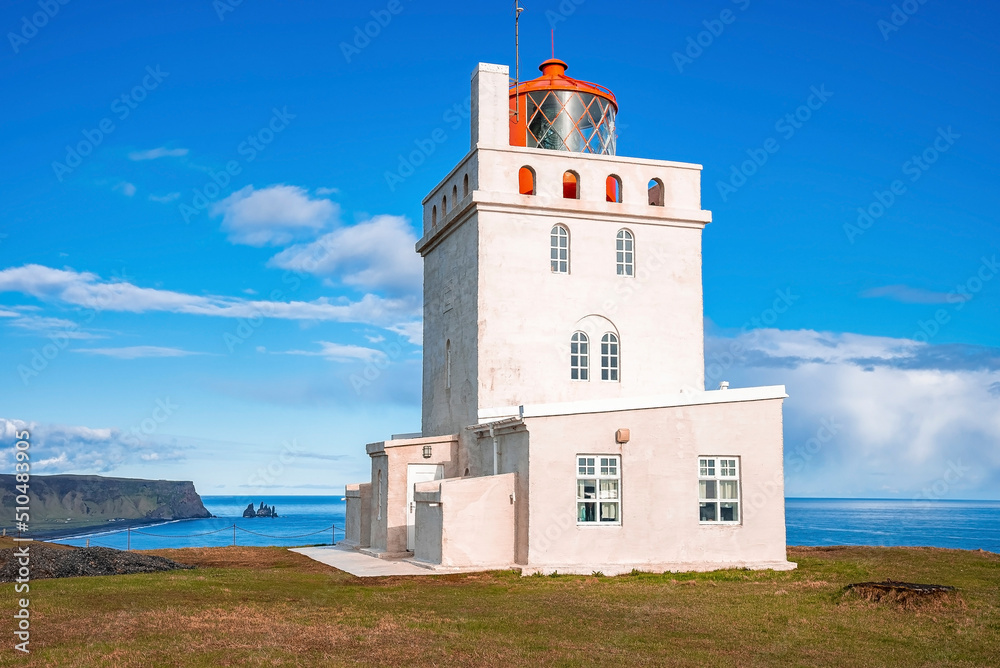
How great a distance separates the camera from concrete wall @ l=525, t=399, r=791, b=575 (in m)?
16.9

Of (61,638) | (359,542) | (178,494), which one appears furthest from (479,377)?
(178,494)

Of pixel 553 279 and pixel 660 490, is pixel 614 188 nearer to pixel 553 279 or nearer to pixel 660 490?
pixel 553 279

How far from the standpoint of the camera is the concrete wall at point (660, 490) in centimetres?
1694

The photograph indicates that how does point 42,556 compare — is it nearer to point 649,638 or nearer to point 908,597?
point 649,638

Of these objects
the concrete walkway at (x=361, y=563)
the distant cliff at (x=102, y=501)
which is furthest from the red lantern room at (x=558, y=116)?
the distant cliff at (x=102, y=501)

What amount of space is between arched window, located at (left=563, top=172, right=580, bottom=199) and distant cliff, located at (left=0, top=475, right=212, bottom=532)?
81.1 m

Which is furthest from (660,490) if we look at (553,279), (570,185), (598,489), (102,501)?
(102,501)

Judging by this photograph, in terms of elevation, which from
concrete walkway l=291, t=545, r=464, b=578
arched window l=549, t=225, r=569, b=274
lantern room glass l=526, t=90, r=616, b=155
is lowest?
concrete walkway l=291, t=545, r=464, b=578

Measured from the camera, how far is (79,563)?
17.3 meters

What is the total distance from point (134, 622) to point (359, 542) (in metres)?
12.6

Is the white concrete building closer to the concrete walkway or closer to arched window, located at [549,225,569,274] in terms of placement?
arched window, located at [549,225,569,274]

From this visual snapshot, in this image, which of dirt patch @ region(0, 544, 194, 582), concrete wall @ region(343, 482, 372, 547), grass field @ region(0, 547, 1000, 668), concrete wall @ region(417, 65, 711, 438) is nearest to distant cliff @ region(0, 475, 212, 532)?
concrete wall @ region(343, 482, 372, 547)

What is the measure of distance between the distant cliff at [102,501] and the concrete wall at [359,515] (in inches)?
2910

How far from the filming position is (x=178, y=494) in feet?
504
